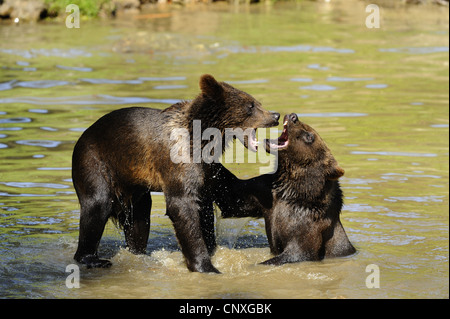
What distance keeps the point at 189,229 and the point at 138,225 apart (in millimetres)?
996

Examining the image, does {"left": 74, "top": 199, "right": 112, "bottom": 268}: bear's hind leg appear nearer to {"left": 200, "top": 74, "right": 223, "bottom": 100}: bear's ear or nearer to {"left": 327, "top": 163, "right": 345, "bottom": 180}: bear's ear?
{"left": 200, "top": 74, "right": 223, "bottom": 100}: bear's ear

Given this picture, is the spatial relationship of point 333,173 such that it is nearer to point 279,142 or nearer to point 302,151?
point 302,151

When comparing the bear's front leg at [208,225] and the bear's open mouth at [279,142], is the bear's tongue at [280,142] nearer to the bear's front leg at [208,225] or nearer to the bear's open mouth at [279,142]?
the bear's open mouth at [279,142]

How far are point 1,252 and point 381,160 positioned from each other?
19.2 feet

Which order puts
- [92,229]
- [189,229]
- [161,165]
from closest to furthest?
[189,229]
[161,165]
[92,229]

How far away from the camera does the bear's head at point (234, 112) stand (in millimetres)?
7168

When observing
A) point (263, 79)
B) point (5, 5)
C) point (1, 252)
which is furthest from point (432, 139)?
point (5, 5)

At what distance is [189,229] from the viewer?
7.05m

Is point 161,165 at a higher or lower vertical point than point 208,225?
higher

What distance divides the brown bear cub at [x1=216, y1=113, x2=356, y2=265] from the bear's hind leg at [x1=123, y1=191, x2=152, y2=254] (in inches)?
27.6

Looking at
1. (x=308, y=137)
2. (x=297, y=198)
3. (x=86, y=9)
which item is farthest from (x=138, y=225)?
(x=86, y=9)

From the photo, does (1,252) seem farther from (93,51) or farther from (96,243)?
(93,51)

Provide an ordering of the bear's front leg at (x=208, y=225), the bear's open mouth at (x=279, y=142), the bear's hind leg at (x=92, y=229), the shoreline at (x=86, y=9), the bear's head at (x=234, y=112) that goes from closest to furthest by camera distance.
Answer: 1. the bear's head at (x=234, y=112)
2. the bear's hind leg at (x=92, y=229)
3. the bear's front leg at (x=208, y=225)
4. the bear's open mouth at (x=279, y=142)
5. the shoreline at (x=86, y=9)

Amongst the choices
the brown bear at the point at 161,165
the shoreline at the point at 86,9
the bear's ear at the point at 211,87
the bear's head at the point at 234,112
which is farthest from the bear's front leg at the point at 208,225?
the shoreline at the point at 86,9
